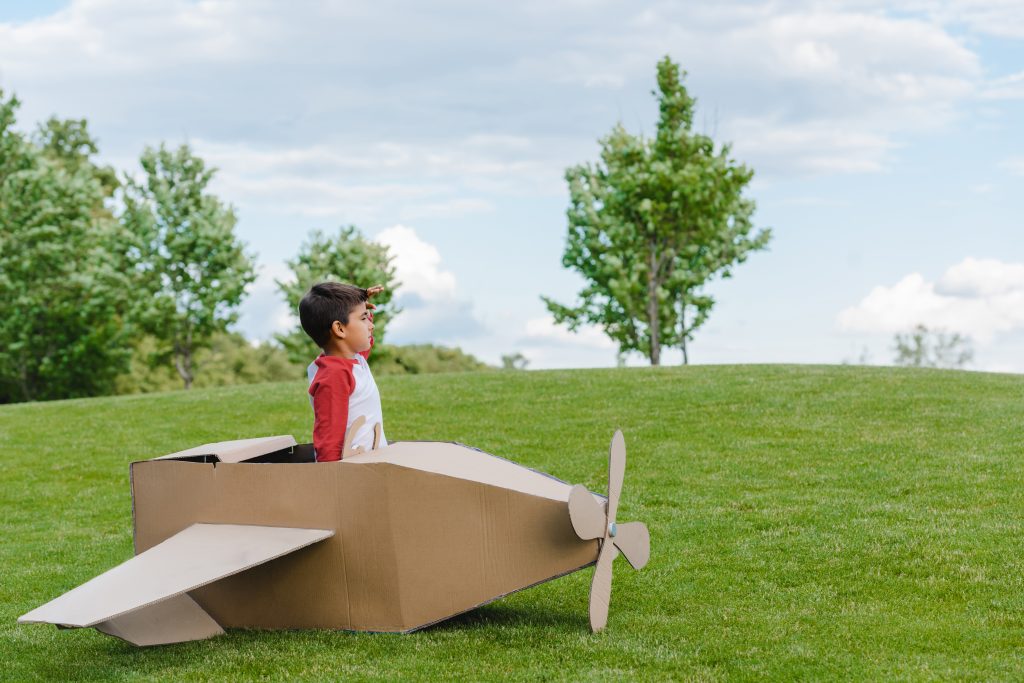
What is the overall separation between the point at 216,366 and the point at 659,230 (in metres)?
→ 24.7

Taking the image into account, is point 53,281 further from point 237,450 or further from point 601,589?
point 601,589

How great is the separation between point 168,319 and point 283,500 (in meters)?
30.3

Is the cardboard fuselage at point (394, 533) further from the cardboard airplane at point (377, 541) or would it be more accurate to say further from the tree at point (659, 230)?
the tree at point (659, 230)

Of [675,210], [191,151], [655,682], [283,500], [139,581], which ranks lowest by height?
[655,682]

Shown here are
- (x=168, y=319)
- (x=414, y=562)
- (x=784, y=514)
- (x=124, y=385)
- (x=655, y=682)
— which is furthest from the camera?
(x=124, y=385)

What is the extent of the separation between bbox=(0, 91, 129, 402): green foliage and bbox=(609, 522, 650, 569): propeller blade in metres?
31.3

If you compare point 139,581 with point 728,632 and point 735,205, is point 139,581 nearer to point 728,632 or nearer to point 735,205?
point 728,632

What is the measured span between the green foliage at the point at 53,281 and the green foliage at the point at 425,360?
11077 millimetres

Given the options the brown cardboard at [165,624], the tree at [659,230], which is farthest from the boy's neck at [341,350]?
the tree at [659,230]

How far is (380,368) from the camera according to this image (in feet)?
143

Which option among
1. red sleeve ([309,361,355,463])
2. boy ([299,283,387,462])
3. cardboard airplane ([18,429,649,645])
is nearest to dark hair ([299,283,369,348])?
boy ([299,283,387,462])

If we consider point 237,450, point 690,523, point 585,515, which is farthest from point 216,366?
point 585,515

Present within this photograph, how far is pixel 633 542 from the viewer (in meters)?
5.91

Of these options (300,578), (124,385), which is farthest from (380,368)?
(300,578)
